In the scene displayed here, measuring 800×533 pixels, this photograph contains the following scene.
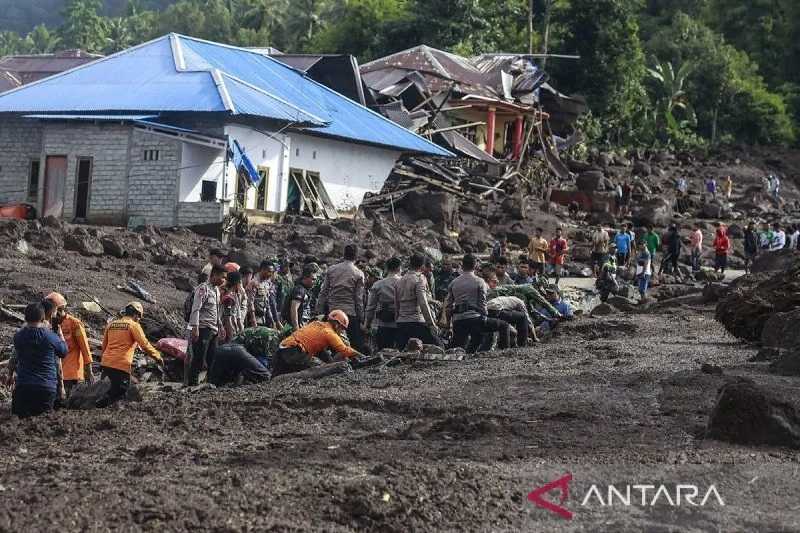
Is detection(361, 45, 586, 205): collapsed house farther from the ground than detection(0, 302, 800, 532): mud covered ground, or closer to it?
farther from the ground

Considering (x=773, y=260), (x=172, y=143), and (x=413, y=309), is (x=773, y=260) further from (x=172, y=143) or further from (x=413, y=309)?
(x=413, y=309)

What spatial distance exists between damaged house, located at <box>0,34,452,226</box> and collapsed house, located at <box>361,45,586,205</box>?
3.36 meters

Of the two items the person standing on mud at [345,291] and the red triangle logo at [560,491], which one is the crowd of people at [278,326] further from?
the red triangle logo at [560,491]

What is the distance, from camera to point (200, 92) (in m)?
33.6

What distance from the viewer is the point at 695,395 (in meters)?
13.0

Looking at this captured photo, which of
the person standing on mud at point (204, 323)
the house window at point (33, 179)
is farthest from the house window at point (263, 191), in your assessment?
the person standing on mud at point (204, 323)

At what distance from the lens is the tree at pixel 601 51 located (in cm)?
6219

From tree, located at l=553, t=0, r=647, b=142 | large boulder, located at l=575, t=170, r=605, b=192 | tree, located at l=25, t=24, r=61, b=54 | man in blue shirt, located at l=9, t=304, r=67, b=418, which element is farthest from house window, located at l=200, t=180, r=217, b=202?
tree, located at l=25, t=24, r=61, b=54

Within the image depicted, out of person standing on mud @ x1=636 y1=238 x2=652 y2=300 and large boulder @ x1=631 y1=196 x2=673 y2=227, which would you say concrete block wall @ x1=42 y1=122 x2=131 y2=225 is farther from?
large boulder @ x1=631 y1=196 x2=673 y2=227

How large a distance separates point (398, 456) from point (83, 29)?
114 m

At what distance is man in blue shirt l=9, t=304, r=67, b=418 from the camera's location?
12.1 m

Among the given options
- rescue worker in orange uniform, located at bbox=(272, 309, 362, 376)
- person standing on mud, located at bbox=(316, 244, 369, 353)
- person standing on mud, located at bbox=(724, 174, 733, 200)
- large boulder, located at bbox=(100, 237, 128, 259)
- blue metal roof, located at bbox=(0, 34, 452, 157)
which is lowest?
large boulder, located at bbox=(100, 237, 128, 259)

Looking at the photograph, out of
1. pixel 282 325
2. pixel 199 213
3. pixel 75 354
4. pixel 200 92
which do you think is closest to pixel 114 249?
pixel 199 213

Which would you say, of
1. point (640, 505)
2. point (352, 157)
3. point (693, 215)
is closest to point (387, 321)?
point (640, 505)
